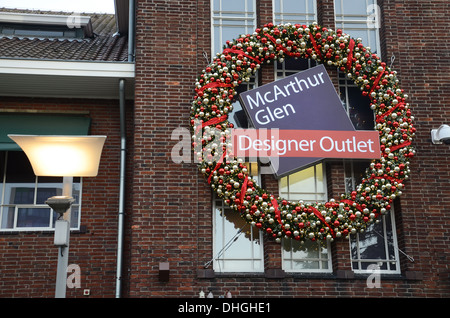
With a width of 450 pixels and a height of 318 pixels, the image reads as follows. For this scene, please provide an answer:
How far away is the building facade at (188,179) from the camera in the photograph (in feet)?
29.2

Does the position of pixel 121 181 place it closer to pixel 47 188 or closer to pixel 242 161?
pixel 47 188

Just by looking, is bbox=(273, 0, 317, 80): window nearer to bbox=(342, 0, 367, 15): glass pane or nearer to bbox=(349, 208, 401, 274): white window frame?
bbox=(342, 0, 367, 15): glass pane

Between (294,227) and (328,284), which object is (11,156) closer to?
(294,227)

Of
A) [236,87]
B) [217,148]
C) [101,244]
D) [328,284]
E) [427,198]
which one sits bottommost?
[328,284]

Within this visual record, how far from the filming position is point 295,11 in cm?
1055

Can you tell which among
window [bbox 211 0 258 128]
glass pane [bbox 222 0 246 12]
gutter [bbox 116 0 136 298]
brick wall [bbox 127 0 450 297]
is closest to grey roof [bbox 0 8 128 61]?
gutter [bbox 116 0 136 298]

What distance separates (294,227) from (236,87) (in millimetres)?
2812

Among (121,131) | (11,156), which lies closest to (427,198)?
(121,131)

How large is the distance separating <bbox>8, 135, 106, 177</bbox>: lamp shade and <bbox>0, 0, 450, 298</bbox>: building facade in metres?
3.21

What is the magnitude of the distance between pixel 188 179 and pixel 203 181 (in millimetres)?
252

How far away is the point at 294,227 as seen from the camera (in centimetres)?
880

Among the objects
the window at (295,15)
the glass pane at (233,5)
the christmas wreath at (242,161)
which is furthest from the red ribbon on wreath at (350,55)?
the glass pane at (233,5)

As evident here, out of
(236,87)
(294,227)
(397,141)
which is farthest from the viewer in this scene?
(236,87)

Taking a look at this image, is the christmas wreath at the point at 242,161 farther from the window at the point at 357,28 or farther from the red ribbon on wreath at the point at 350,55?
the window at the point at 357,28
